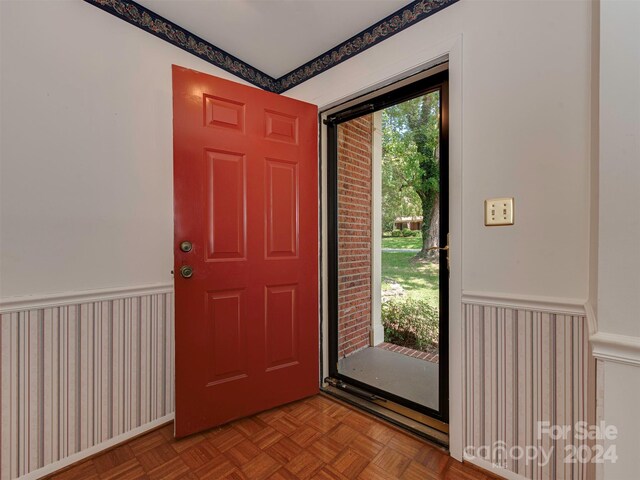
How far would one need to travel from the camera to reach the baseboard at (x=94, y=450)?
128cm

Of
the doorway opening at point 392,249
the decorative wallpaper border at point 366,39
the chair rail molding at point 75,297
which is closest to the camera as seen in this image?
the chair rail molding at point 75,297

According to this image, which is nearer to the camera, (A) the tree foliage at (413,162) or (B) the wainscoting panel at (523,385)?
(B) the wainscoting panel at (523,385)

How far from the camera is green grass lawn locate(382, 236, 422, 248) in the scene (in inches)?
78.8

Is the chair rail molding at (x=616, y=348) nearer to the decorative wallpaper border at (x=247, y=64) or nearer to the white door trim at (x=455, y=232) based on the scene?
the white door trim at (x=455, y=232)

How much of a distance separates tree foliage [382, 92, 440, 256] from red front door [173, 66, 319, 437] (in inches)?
25.8

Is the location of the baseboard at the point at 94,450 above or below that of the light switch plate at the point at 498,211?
below

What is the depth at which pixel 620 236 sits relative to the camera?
0.77 metres

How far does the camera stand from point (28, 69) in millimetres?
1258

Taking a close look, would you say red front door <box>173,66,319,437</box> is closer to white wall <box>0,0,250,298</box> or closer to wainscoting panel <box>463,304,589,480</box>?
white wall <box>0,0,250,298</box>

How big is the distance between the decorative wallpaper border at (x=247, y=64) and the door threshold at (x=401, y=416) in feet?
7.45

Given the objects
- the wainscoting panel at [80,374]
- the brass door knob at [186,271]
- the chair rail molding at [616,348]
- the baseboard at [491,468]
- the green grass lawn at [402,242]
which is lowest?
the baseboard at [491,468]

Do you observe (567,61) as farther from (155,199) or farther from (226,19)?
(155,199)

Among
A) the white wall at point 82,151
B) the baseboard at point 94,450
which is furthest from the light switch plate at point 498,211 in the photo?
the baseboard at point 94,450

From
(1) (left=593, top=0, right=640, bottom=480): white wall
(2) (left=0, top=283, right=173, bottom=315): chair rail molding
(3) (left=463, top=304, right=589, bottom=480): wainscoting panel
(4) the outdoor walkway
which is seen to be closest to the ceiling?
(1) (left=593, top=0, right=640, bottom=480): white wall
